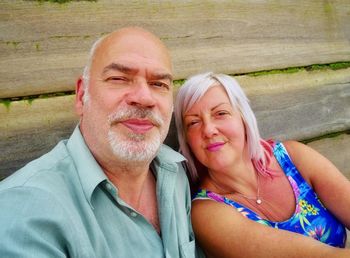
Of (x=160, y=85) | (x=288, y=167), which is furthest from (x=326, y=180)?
(x=160, y=85)

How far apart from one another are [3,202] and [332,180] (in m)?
1.49

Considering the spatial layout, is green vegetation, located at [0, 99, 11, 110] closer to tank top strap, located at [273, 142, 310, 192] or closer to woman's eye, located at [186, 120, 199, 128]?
woman's eye, located at [186, 120, 199, 128]

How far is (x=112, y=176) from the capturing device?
55.3 inches

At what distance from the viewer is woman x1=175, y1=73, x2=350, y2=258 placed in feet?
5.14

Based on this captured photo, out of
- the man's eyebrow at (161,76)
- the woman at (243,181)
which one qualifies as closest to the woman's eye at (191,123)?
the woman at (243,181)

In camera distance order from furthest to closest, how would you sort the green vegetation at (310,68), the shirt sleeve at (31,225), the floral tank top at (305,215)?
the green vegetation at (310,68) < the floral tank top at (305,215) < the shirt sleeve at (31,225)

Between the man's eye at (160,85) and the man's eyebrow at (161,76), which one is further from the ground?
the man's eyebrow at (161,76)

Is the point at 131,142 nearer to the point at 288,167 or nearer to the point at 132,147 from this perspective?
the point at 132,147

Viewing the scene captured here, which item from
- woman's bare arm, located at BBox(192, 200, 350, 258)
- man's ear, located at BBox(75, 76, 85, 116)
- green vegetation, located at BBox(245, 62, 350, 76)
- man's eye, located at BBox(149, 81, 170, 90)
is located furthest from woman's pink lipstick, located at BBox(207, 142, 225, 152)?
man's ear, located at BBox(75, 76, 85, 116)

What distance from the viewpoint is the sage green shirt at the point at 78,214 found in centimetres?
96

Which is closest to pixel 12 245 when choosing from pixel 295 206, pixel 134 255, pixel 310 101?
pixel 134 255

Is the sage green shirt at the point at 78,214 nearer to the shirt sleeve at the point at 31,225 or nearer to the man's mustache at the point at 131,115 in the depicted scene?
the shirt sleeve at the point at 31,225

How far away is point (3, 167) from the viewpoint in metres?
1.38

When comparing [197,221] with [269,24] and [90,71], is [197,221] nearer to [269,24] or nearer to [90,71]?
[90,71]
